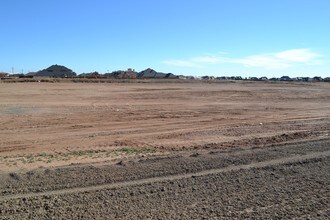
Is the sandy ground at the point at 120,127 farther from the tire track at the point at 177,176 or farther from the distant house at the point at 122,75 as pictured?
the distant house at the point at 122,75

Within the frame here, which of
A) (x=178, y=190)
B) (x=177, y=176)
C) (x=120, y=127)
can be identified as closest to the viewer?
(x=178, y=190)

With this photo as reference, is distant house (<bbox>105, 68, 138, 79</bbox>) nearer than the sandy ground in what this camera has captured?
No

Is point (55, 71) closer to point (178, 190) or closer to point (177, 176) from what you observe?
point (177, 176)

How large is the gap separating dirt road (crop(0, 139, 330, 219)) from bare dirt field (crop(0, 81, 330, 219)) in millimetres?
17

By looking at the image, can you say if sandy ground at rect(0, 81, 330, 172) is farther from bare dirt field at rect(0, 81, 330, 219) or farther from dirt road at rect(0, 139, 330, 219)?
dirt road at rect(0, 139, 330, 219)

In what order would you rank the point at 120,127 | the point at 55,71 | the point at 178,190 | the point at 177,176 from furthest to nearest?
the point at 55,71, the point at 120,127, the point at 177,176, the point at 178,190

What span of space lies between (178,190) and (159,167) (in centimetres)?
171

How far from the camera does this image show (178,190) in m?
7.81

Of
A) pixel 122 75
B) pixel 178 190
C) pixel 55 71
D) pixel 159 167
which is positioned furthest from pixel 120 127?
pixel 55 71

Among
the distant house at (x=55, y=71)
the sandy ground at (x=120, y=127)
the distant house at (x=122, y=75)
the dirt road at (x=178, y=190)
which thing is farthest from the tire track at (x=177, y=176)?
the distant house at (x=55, y=71)

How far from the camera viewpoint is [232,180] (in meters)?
8.55

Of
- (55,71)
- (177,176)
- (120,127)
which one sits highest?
(55,71)

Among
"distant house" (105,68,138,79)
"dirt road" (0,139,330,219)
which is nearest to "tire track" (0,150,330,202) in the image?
"dirt road" (0,139,330,219)

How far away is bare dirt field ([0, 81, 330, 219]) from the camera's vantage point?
271 inches
